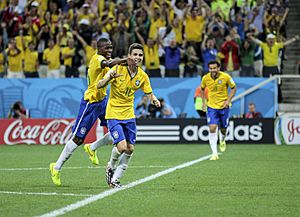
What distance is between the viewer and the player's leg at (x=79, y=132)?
1316 cm

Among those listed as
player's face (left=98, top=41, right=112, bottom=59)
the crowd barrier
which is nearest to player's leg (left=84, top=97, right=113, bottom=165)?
player's face (left=98, top=41, right=112, bottom=59)

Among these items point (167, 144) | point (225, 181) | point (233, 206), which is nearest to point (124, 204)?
point (233, 206)

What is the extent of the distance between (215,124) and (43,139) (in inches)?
316

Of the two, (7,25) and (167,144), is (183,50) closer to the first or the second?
(167,144)

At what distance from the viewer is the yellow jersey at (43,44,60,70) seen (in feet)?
89.6

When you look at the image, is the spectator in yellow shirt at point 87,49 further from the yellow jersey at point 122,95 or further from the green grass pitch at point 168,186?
the yellow jersey at point 122,95

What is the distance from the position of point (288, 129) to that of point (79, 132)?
1307cm

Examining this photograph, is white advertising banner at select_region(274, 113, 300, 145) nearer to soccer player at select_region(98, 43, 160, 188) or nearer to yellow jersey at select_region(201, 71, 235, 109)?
yellow jersey at select_region(201, 71, 235, 109)

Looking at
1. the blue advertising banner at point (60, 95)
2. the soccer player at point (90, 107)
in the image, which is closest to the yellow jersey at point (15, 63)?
the blue advertising banner at point (60, 95)

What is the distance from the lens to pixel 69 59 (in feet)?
89.8

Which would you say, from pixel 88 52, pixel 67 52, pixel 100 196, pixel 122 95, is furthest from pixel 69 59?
pixel 100 196

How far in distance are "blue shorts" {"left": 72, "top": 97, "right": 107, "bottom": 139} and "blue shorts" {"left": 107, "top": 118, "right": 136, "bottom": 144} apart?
1.09 metres

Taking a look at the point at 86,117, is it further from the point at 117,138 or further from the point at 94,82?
the point at 117,138

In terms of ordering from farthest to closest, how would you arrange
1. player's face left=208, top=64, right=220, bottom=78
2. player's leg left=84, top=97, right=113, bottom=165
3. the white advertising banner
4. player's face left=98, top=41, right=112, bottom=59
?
the white advertising banner, player's face left=208, top=64, right=220, bottom=78, player's leg left=84, top=97, right=113, bottom=165, player's face left=98, top=41, right=112, bottom=59
